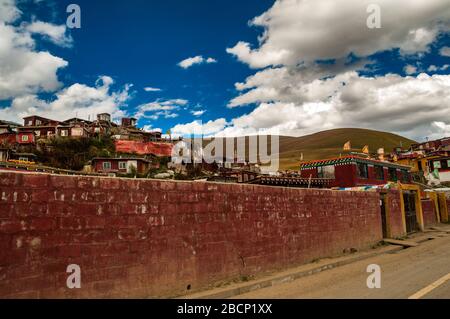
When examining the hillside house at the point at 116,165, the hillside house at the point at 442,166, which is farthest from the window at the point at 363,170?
the hillside house at the point at 442,166

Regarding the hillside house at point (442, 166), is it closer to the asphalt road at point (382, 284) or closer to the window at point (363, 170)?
the window at point (363, 170)

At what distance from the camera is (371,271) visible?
10359 mm

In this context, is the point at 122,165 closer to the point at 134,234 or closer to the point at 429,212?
the point at 429,212

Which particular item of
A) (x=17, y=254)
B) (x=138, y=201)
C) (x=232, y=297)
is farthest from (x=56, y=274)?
(x=232, y=297)

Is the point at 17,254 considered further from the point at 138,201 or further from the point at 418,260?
the point at 418,260

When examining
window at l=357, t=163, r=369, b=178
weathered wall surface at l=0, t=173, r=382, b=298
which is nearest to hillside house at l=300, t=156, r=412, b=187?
window at l=357, t=163, r=369, b=178

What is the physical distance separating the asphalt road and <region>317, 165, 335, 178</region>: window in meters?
24.0

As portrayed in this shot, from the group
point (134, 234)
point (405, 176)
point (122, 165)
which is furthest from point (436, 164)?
point (134, 234)

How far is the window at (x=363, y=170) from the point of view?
3487cm

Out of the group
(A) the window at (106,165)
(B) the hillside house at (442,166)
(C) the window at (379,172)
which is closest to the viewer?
(C) the window at (379,172)

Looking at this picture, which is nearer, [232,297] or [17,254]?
[17,254]

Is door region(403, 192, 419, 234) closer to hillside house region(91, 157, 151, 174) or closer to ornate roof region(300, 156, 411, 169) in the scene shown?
ornate roof region(300, 156, 411, 169)

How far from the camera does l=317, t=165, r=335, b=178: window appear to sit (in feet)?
116
